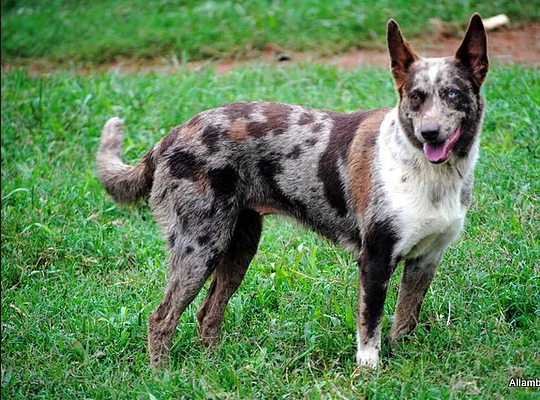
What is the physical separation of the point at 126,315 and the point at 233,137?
157 cm

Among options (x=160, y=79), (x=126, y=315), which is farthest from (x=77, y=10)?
(x=126, y=315)

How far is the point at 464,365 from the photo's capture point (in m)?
5.07

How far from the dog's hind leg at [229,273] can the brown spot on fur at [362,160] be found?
0.84 m

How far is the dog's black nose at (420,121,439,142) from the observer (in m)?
4.72

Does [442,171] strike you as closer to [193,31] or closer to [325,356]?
[325,356]

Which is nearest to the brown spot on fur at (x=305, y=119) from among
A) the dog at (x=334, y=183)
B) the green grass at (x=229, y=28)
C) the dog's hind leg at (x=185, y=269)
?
the dog at (x=334, y=183)

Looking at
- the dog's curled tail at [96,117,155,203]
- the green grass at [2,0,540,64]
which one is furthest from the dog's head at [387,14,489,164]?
the green grass at [2,0,540,64]

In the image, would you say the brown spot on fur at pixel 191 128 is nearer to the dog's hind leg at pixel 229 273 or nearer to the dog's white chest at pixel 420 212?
the dog's hind leg at pixel 229 273

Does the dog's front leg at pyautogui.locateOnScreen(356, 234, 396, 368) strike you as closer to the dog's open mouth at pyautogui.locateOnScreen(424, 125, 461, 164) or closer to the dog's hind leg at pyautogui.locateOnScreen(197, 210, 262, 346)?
the dog's open mouth at pyautogui.locateOnScreen(424, 125, 461, 164)

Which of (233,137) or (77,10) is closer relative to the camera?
(233,137)

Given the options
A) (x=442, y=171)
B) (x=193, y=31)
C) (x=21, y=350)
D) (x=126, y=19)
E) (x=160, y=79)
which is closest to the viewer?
(x=442, y=171)

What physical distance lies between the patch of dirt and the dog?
4879 mm

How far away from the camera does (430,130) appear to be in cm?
472

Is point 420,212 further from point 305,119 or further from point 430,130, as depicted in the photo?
point 305,119
